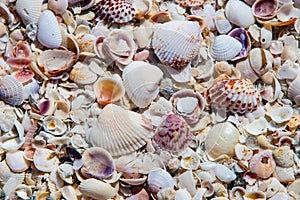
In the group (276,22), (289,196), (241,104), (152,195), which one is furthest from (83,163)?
(276,22)

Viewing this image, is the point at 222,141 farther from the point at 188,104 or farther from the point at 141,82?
the point at 141,82

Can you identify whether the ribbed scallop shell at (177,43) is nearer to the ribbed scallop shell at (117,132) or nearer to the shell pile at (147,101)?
the shell pile at (147,101)

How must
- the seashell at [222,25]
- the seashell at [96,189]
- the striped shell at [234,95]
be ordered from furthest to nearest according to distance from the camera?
the seashell at [222,25]
the striped shell at [234,95]
the seashell at [96,189]

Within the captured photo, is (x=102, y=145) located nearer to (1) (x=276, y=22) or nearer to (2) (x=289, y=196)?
(2) (x=289, y=196)

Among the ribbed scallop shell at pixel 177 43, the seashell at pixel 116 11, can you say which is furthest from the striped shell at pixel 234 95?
the seashell at pixel 116 11

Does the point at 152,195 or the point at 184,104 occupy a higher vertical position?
the point at 184,104

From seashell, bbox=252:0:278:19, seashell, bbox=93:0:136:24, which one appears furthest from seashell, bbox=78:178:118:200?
seashell, bbox=252:0:278:19
